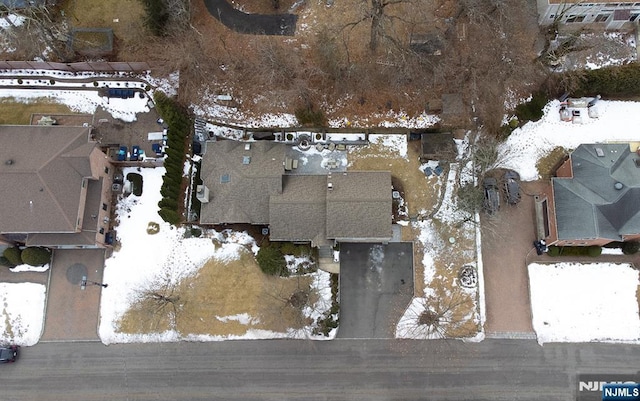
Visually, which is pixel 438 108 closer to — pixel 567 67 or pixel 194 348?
pixel 567 67

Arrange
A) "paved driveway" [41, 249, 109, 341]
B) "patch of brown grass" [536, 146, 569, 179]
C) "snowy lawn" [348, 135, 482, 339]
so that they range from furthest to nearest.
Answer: "patch of brown grass" [536, 146, 569, 179], "paved driveway" [41, 249, 109, 341], "snowy lawn" [348, 135, 482, 339]

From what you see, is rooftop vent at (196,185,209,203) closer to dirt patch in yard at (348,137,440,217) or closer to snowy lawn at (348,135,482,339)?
dirt patch in yard at (348,137,440,217)


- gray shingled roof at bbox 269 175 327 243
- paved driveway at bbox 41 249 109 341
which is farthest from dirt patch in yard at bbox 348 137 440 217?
paved driveway at bbox 41 249 109 341

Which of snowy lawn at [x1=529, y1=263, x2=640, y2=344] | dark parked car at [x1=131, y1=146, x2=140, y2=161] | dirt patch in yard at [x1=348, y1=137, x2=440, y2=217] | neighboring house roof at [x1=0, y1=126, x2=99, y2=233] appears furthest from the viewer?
dark parked car at [x1=131, y1=146, x2=140, y2=161]

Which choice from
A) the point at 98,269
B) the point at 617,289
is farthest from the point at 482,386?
the point at 98,269

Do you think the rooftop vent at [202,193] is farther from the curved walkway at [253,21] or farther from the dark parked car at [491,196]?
the dark parked car at [491,196]

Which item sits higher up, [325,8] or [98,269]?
[325,8]

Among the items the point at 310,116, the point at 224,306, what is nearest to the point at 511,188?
the point at 310,116
